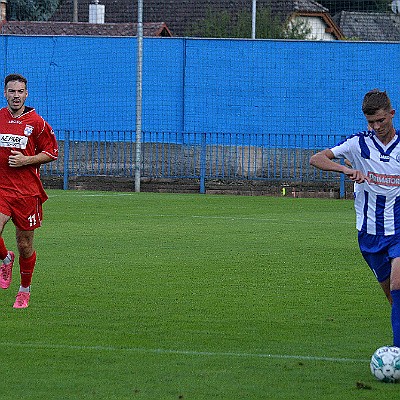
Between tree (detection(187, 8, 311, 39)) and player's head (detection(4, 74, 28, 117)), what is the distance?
122 feet

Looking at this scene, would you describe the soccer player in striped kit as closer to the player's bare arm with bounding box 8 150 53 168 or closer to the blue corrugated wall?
the player's bare arm with bounding box 8 150 53 168

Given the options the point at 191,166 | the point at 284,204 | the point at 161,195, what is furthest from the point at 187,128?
the point at 284,204

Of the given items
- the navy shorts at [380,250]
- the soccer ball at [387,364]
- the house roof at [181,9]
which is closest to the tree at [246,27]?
the house roof at [181,9]

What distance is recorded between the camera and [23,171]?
32.7 ft

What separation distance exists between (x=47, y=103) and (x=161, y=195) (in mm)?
5347

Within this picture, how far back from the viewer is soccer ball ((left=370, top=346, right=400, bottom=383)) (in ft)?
22.1

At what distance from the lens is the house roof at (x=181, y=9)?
5781 centimetres

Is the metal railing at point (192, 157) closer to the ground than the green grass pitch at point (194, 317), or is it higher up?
higher up

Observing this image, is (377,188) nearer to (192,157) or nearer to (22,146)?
(22,146)

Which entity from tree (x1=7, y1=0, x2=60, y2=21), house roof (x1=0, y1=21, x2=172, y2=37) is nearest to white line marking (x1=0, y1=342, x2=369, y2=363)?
house roof (x1=0, y1=21, x2=172, y2=37)

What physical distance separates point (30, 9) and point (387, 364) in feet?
167

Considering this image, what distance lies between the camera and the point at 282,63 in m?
28.1

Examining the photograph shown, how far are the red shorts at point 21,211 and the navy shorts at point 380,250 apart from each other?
3411 mm

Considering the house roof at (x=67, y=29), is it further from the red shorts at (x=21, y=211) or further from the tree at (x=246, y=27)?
the red shorts at (x=21, y=211)
